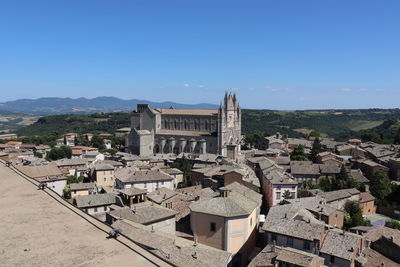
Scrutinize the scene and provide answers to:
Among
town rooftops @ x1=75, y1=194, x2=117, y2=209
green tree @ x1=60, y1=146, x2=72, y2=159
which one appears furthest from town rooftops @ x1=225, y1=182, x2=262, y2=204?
green tree @ x1=60, y1=146, x2=72, y2=159

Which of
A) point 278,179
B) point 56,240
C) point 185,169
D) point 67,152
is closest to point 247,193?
point 278,179

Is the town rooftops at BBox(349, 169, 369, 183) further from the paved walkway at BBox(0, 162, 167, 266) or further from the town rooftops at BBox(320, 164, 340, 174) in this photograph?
the paved walkway at BBox(0, 162, 167, 266)

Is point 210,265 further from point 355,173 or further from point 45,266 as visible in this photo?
point 355,173

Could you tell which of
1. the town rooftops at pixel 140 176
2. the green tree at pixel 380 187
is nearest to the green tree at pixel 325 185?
the green tree at pixel 380 187

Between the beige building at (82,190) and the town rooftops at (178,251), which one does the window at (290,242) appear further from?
the beige building at (82,190)

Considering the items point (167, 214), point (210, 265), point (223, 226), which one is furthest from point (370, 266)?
point (167, 214)

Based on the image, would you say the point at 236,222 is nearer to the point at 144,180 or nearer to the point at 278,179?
the point at 278,179
